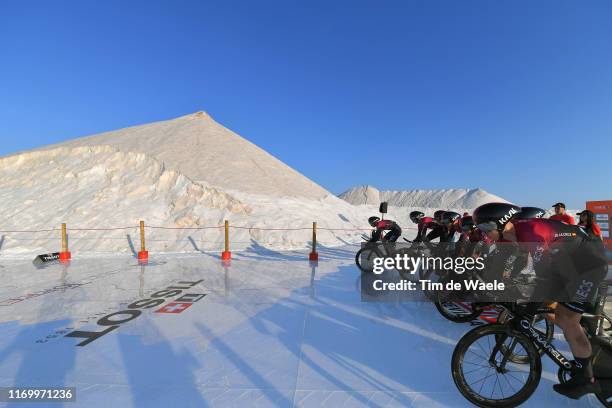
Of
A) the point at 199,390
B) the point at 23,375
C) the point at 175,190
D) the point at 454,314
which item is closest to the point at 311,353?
the point at 199,390

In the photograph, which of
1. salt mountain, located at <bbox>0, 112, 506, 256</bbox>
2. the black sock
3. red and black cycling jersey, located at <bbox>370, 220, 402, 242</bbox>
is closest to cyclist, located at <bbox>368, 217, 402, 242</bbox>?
red and black cycling jersey, located at <bbox>370, 220, 402, 242</bbox>

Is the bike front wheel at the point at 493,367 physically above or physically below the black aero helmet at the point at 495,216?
below

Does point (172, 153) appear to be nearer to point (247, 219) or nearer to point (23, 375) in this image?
point (247, 219)

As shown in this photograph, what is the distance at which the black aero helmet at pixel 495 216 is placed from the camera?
9.27 feet

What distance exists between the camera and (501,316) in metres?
2.65

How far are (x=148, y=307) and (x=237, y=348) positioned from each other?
7.77ft

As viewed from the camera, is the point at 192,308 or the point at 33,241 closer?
the point at 192,308

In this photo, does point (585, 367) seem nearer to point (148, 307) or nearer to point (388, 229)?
point (388, 229)

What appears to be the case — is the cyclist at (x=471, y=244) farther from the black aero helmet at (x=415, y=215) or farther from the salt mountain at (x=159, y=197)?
the salt mountain at (x=159, y=197)

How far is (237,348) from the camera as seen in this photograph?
12.3 ft

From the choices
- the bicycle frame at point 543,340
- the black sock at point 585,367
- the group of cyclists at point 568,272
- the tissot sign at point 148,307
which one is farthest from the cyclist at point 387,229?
the black sock at point 585,367

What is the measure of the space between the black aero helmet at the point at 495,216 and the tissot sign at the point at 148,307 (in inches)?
177

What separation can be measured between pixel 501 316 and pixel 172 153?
28.3 meters

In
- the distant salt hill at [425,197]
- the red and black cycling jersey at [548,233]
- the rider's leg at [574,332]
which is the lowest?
the rider's leg at [574,332]
